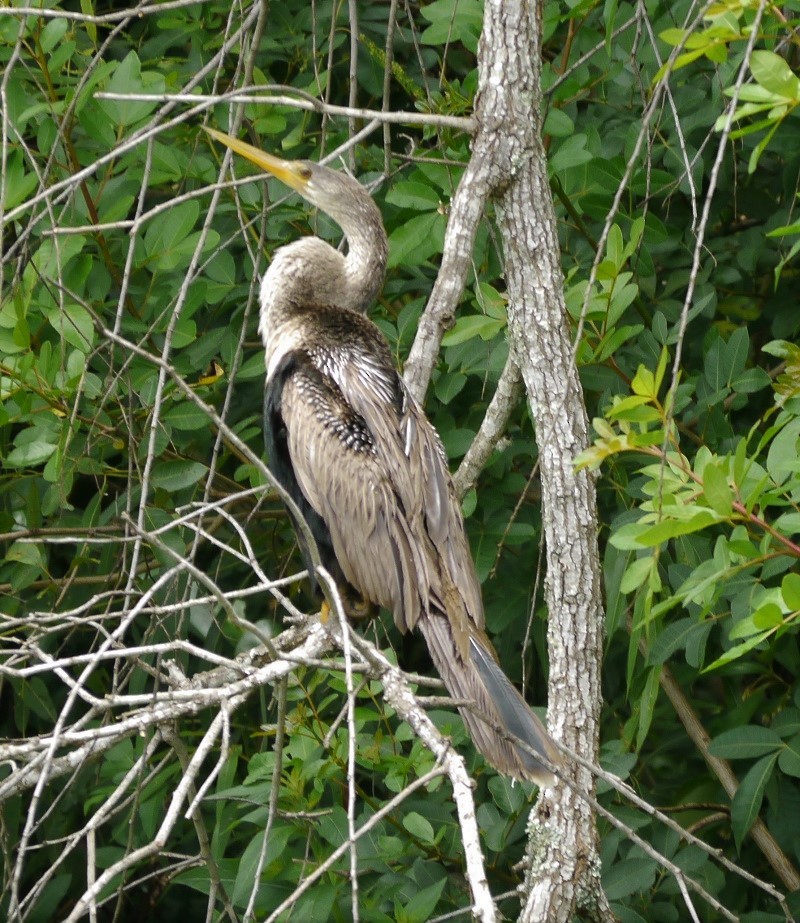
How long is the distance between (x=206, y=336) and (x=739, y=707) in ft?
5.30

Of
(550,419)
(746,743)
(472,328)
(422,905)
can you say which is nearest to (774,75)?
(550,419)

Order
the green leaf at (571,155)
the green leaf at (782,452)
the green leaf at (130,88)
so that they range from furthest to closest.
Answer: the green leaf at (571,155)
the green leaf at (130,88)
the green leaf at (782,452)

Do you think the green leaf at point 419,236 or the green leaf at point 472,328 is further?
the green leaf at point 419,236

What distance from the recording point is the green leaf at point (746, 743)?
2691 mm

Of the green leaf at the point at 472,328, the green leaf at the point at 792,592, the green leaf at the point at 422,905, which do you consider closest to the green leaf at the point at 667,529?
the green leaf at the point at 792,592

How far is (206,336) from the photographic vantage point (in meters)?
2.97

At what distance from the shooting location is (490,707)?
2.23 m

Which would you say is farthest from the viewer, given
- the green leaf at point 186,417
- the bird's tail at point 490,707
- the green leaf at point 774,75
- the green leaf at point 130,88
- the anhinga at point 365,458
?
the green leaf at point 186,417

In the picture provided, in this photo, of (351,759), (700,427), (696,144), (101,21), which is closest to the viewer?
(351,759)

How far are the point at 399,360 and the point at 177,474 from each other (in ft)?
1.97

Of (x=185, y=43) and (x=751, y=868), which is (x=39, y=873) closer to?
(x=751, y=868)

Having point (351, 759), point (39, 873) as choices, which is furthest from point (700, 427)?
point (39, 873)

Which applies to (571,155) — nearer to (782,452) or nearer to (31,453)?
(782,452)

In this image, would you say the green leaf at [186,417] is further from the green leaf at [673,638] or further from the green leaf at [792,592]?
the green leaf at [792,592]
